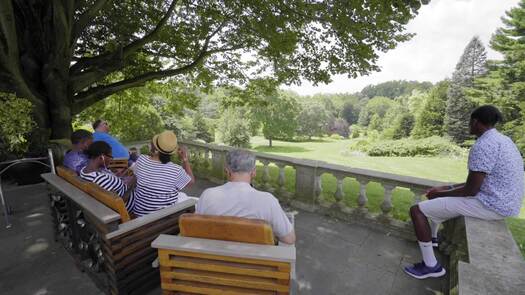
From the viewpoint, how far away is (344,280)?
8.96 feet

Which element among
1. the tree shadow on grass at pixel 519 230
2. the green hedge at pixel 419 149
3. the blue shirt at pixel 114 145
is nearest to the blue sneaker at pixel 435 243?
the tree shadow on grass at pixel 519 230

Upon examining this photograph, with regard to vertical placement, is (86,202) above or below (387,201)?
above

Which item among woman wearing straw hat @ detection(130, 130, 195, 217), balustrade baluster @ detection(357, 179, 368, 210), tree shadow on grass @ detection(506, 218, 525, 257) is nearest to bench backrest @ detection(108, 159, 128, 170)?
woman wearing straw hat @ detection(130, 130, 195, 217)

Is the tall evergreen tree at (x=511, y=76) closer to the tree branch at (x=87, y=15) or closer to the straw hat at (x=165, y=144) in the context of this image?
the straw hat at (x=165, y=144)

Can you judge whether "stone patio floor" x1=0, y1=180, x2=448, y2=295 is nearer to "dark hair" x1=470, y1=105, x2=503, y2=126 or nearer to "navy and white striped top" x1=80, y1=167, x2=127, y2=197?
"navy and white striped top" x1=80, y1=167, x2=127, y2=197

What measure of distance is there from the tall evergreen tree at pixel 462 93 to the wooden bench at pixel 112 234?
34.2m

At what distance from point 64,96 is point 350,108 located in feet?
311

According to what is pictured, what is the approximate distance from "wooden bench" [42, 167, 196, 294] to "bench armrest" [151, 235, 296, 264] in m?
0.65

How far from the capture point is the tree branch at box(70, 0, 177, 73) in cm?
569

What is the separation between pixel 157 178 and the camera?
8.48 ft

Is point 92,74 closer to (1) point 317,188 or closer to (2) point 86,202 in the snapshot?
(2) point 86,202

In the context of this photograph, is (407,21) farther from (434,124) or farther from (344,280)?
(434,124)

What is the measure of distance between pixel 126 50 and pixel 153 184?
4914mm

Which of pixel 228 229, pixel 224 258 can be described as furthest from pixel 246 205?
pixel 224 258
